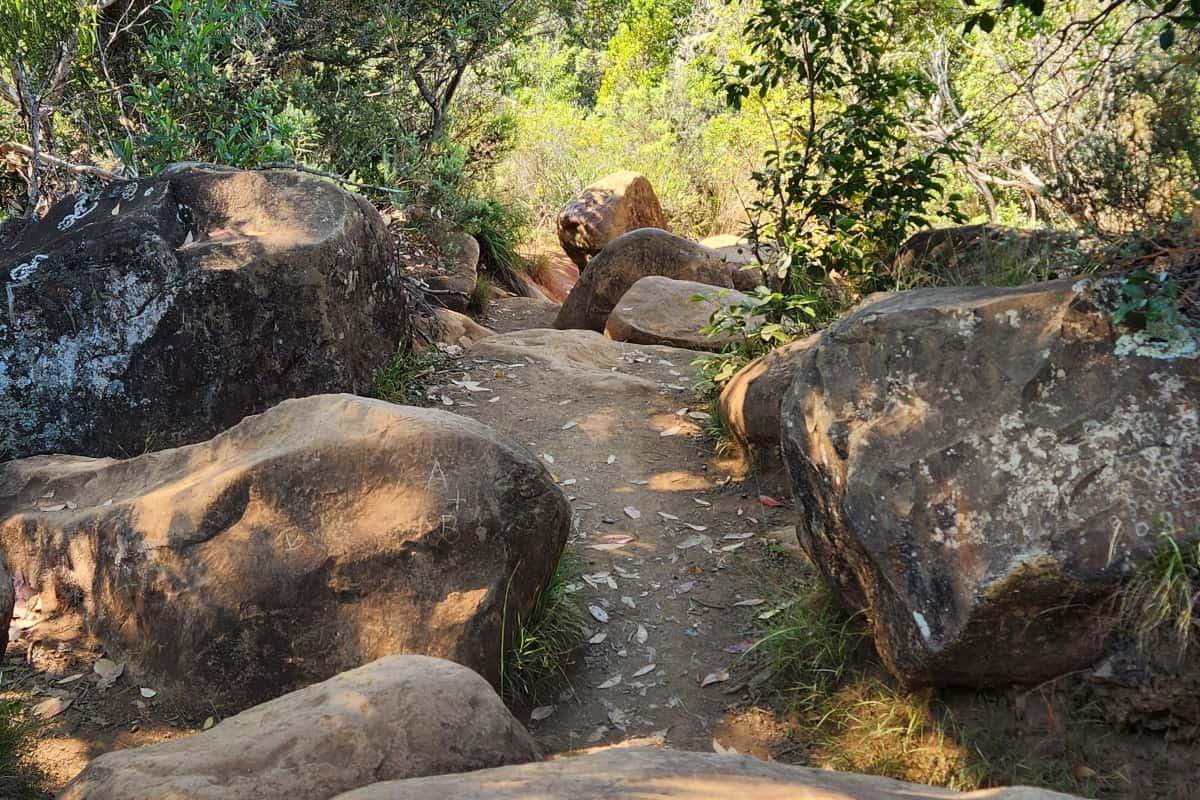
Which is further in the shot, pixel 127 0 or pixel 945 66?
pixel 945 66

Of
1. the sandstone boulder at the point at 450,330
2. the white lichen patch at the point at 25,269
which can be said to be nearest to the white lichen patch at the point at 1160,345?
the sandstone boulder at the point at 450,330

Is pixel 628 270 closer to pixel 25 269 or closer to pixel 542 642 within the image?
pixel 25 269

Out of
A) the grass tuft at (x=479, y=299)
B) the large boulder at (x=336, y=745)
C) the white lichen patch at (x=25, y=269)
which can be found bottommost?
the grass tuft at (x=479, y=299)

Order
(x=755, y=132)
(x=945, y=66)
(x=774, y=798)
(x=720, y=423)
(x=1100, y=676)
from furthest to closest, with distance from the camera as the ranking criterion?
1. (x=755, y=132)
2. (x=945, y=66)
3. (x=720, y=423)
4. (x=1100, y=676)
5. (x=774, y=798)

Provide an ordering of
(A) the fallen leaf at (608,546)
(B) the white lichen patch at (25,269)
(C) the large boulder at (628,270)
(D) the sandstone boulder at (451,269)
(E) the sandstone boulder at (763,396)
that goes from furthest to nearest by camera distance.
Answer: (D) the sandstone boulder at (451,269) < (C) the large boulder at (628,270) < (E) the sandstone boulder at (763,396) < (B) the white lichen patch at (25,269) < (A) the fallen leaf at (608,546)

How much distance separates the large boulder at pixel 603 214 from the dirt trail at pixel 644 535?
5061 millimetres

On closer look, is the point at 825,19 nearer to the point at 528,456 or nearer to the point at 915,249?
the point at 915,249

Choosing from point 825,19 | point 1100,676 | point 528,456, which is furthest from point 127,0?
point 1100,676

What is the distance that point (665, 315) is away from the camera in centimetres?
845

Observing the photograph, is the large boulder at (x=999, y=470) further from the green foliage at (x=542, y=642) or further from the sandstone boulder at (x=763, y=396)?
the sandstone boulder at (x=763, y=396)

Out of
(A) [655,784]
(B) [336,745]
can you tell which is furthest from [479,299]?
(A) [655,784]

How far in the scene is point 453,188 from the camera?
10.5 metres

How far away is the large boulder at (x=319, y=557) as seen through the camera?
3.91 m

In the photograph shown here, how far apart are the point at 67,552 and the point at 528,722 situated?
6.38ft
